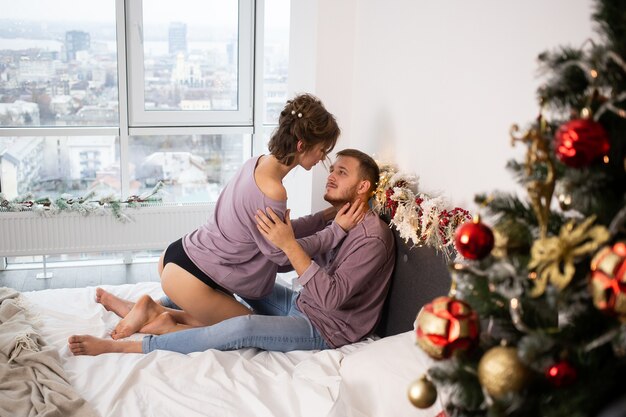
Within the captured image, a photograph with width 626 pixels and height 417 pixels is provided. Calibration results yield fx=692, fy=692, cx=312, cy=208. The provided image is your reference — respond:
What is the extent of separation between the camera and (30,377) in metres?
2.31

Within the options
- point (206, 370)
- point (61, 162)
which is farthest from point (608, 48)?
point (61, 162)

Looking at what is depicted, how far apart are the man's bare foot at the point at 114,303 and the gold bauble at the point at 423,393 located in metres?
1.95

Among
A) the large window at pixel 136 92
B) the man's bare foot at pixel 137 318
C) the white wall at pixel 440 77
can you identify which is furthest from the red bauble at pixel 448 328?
the large window at pixel 136 92

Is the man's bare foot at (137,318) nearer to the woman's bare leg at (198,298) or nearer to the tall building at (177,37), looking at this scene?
the woman's bare leg at (198,298)

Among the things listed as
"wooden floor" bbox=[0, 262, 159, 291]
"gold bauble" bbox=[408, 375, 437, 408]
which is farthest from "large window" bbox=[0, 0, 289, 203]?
"gold bauble" bbox=[408, 375, 437, 408]

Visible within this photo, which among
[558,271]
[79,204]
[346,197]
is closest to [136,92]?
[79,204]

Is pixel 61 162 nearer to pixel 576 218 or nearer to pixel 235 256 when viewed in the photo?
pixel 235 256

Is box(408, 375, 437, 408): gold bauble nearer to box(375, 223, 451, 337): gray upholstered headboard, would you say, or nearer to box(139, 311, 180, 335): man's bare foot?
box(375, 223, 451, 337): gray upholstered headboard

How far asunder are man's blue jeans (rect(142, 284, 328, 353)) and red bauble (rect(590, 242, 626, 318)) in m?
1.65

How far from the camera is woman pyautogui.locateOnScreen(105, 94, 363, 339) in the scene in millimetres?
2668

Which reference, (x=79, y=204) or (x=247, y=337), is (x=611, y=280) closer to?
(x=247, y=337)

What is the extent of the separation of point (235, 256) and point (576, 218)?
177 cm

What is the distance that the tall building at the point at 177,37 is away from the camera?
4.85m

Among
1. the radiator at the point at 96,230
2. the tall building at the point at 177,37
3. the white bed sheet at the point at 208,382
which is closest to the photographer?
the white bed sheet at the point at 208,382
